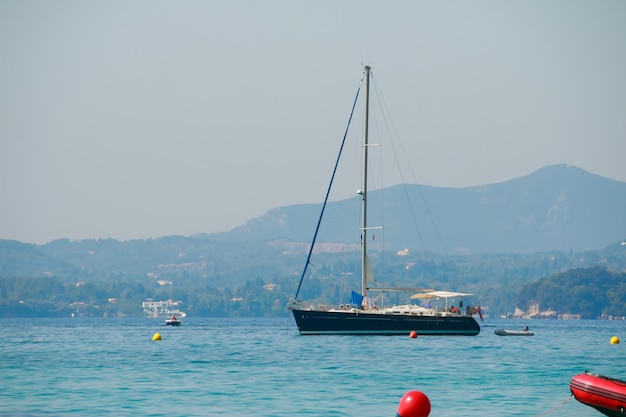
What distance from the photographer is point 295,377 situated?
195 feet

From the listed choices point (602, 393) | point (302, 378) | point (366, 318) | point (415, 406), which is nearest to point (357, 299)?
point (366, 318)

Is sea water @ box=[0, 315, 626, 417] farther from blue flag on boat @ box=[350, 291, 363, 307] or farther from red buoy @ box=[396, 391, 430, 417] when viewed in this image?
red buoy @ box=[396, 391, 430, 417]

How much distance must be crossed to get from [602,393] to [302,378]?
71.1 ft

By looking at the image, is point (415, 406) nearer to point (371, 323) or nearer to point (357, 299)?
point (371, 323)

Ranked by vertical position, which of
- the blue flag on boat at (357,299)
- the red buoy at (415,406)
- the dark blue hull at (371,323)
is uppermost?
the blue flag on boat at (357,299)

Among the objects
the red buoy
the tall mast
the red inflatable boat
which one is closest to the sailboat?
the tall mast

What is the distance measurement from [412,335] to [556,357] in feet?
55.5

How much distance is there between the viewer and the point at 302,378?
193 ft

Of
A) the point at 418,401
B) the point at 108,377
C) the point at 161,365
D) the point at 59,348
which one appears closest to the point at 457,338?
the point at 59,348

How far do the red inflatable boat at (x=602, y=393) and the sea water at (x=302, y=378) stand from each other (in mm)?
3389

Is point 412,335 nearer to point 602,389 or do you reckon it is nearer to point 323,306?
point 323,306

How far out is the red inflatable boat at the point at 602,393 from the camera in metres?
39.5

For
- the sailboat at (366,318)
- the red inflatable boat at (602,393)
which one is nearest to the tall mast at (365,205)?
the sailboat at (366,318)

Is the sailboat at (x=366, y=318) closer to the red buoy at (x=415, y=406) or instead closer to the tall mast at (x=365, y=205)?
the tall mast at (x=365, y=205)
